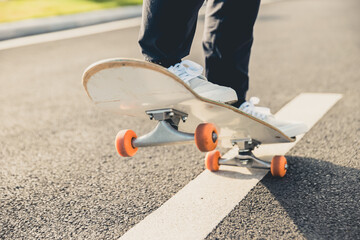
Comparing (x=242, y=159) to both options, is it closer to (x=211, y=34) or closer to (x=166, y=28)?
(x=211, y=34)

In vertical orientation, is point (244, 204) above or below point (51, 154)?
above

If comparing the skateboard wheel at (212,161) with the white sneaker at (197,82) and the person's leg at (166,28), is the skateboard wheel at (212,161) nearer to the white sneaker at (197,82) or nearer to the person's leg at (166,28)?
the white sneaker at (197,82)

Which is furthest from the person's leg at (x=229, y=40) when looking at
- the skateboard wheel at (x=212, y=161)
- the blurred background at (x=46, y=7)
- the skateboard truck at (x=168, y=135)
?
the blurred background at (x=46, y=7)

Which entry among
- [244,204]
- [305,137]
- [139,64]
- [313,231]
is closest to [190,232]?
[244,204]

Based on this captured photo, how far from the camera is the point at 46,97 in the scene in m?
3.90

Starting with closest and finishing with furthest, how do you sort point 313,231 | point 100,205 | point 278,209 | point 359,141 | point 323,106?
point 313,231 → point 278,209 → point 100,205 → point 359,141 → point 323,106

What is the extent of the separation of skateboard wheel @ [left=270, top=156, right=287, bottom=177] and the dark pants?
374 mm

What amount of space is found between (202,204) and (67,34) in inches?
260

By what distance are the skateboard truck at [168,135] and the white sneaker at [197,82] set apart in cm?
16

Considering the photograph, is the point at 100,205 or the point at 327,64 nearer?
the point at 100,205

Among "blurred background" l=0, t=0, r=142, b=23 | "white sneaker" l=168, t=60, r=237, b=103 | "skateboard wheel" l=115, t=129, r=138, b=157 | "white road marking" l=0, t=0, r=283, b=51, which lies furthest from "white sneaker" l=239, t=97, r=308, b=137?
"blurred background" l=0, t=0, r=142, b=23

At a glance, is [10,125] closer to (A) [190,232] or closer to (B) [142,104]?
(B) [142,104]

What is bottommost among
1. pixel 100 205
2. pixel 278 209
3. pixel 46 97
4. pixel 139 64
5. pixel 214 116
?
pixel 46 97

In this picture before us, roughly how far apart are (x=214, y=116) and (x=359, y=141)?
3.35 ft
